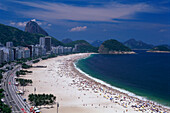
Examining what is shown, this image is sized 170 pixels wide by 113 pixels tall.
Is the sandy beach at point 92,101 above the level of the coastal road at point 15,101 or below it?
below

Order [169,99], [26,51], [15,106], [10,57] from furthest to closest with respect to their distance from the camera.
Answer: [26,51] → [10,57] → [169,99] → [15,106]

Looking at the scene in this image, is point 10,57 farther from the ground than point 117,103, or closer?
farther from the ground

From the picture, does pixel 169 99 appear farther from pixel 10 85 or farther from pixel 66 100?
pixel 10 85

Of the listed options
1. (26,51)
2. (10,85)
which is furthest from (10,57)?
(10,85)

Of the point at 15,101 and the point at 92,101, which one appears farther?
the point at 92,101

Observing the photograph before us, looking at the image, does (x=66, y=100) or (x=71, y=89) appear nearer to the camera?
(x=66, y=100)

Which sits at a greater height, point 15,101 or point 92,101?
point 15,101

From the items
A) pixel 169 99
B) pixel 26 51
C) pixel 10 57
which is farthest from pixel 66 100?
pixel 26 51

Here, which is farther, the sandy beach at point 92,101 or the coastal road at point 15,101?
the sandy beach at point 92,101

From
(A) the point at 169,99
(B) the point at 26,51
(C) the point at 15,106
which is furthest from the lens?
(B) the point at 26,51

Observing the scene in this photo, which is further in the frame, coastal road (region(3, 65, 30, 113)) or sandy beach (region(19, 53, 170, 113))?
sandy beach (region(19, 53, 170, 113))

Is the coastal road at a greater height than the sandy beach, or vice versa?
the coastal road
